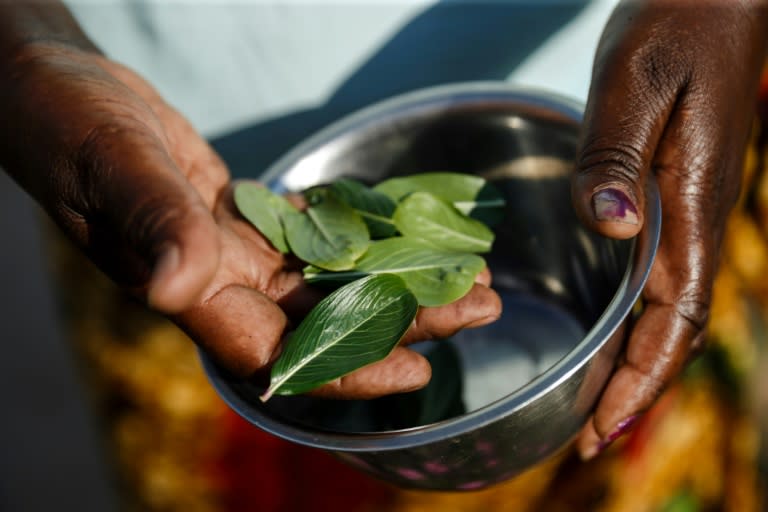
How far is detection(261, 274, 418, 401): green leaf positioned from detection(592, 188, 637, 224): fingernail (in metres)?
0.22

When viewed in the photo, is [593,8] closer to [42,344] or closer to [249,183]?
[249,183]

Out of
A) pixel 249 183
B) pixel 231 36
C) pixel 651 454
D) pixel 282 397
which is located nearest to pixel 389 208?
pixel 249 183

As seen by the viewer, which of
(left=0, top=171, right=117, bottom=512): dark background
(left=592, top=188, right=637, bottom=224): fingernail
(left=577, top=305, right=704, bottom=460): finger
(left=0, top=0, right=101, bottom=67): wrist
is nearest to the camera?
(left=592, top=188, right=637, bottom=224): fingernail

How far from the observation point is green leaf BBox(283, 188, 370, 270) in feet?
3.25

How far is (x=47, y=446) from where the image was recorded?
2.37 m

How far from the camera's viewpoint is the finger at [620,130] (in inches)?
31.6

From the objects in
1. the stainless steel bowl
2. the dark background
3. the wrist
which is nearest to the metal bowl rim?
the stainless steel bowl

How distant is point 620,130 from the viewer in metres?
0.85

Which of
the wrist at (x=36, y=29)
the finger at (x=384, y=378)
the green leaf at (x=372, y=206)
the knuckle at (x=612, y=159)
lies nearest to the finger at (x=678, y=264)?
the knuckle at (x=612, y=159)

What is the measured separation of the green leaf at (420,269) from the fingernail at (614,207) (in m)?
0.19

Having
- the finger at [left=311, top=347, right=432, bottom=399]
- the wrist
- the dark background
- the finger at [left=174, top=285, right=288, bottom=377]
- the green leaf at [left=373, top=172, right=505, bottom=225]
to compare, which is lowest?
the dark background

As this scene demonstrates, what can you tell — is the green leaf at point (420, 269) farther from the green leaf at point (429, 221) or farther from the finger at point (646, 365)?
the finger at point (646, 365)

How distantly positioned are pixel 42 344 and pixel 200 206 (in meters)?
2.09

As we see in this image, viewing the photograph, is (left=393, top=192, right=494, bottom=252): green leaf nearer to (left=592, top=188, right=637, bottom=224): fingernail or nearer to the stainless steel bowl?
the stainless steel bowl
